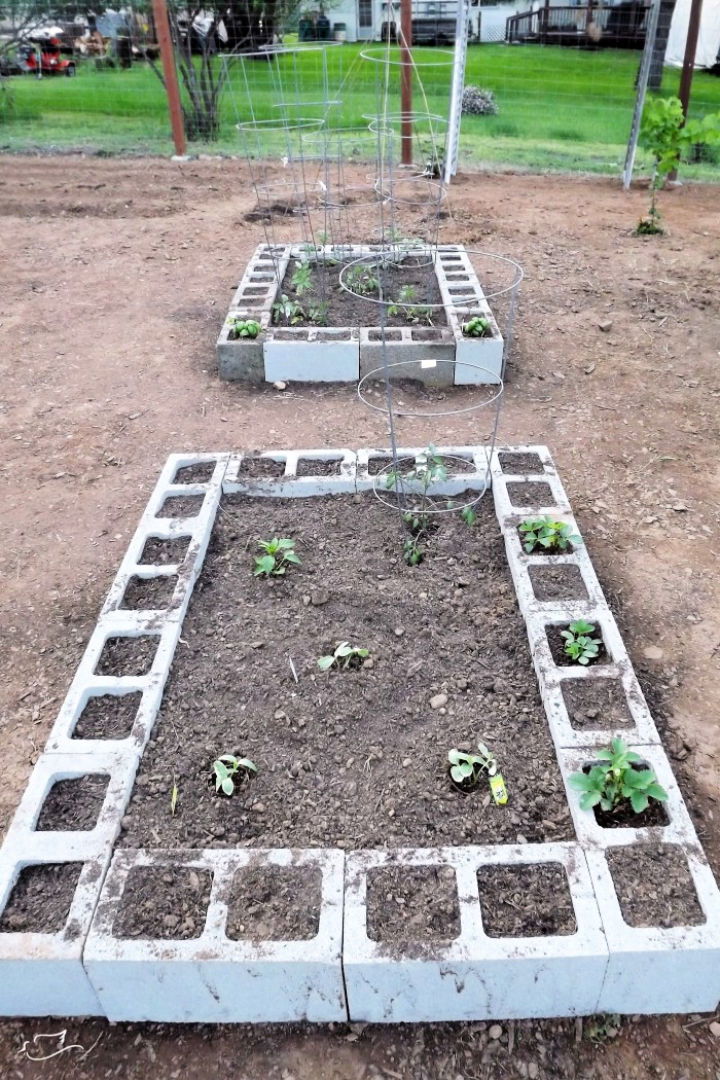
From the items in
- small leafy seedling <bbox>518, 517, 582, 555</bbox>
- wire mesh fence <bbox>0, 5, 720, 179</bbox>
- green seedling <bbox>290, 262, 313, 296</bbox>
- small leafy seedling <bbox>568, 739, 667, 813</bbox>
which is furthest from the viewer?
wire mesh fence <bbox>0, 5, 720, 179</bbox>

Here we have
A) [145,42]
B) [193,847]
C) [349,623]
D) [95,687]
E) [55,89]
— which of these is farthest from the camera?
[55,89]

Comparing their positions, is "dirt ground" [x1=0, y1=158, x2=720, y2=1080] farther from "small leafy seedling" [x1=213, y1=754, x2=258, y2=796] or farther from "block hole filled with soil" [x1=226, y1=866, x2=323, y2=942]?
"small leafy seedling" [x1=213, y1=754, x2=258, y2=796]

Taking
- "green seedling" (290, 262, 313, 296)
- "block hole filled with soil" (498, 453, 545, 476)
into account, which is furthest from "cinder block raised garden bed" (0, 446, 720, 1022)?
"green seedling" (290, 262, 313, 296)

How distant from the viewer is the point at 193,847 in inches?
73.7

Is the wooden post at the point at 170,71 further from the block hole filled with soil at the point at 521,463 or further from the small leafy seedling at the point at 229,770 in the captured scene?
the small leafy seedling at the point at 229,770

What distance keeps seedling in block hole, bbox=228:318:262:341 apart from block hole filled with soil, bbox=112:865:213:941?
304 centimetres

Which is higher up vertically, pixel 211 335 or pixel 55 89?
pixel 55 89

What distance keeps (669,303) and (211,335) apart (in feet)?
9.32

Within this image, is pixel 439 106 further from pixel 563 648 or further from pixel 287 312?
Result: pixel 563 648

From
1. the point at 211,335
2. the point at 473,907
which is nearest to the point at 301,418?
the point at 211,335

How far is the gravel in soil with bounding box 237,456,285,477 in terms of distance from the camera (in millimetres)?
3074

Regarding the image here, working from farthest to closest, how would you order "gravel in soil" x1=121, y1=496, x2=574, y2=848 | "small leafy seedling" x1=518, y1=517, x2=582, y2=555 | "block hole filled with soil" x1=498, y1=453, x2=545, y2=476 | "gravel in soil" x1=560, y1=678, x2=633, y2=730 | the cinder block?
"block hole filled with soil" x1=498, y1=453, x2=545, y2=476
"small leafy seedling" x1=518, y1=517, x2=582, y2=555
"gravel in soil" x1=560, y1=678, x2=633, y2=730
"gravel in soil" x1=121, y1=496, x2=574, y2=848
the cinder block

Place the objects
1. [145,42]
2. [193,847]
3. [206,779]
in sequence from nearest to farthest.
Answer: [193,847], [206,779], [145,42]

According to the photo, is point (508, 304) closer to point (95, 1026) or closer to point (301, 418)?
point (301, 418)
